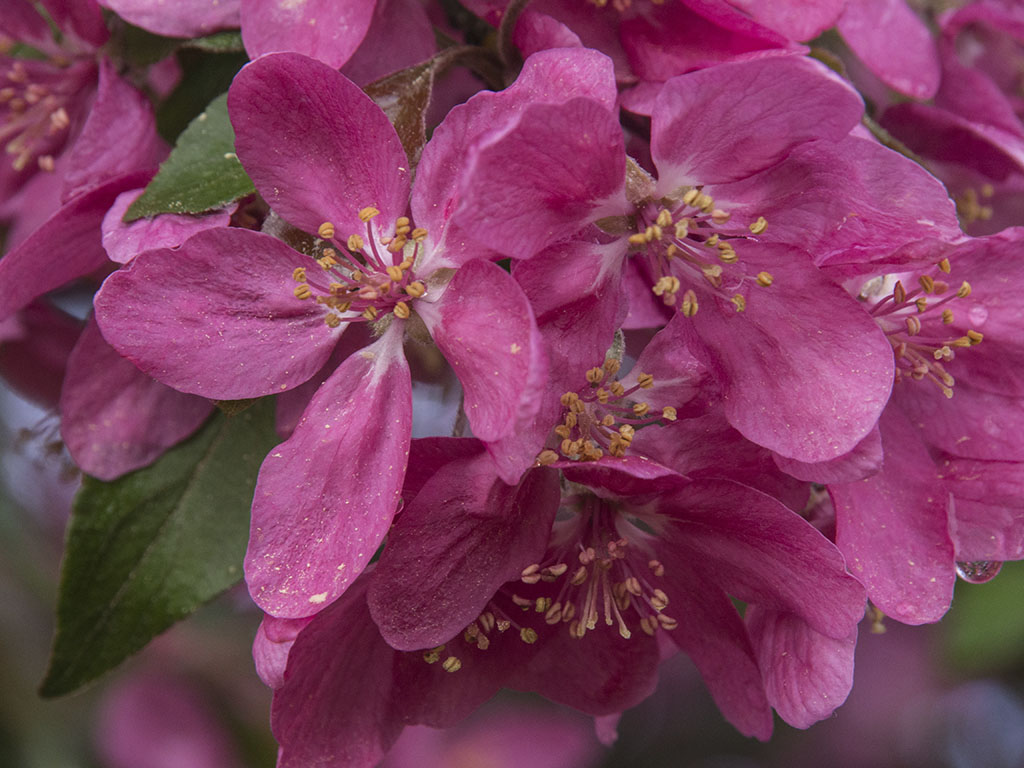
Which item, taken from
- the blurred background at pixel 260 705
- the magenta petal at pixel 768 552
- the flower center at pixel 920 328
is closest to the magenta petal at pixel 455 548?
the magenta petal at pixel 768 552

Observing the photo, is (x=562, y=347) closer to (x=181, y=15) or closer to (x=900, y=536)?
(x=900, y=536)

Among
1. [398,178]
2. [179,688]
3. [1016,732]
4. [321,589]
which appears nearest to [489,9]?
[398,178]

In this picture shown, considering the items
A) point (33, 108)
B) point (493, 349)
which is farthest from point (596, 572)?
point (33, 108)

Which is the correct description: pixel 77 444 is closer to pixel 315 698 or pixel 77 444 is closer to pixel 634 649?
pixel 315 698

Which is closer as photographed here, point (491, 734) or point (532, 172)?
point (532, 172)

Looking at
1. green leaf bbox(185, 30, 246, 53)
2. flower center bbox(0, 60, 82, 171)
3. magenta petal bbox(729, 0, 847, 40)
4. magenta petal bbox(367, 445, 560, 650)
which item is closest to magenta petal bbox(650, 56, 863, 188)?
magenta petal bbox(729, 0, 847, 40)
